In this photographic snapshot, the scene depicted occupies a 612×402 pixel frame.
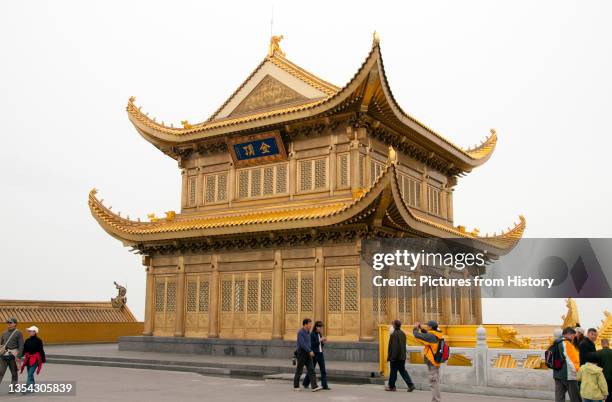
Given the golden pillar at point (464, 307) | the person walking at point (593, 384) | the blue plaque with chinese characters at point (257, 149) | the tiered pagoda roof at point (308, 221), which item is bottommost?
the person walking at point (593, 384)

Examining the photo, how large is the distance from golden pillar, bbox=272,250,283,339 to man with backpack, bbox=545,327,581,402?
1118 centimetres

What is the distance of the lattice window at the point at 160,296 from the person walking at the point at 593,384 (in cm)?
1691

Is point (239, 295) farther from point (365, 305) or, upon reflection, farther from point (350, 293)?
point (365, 305)


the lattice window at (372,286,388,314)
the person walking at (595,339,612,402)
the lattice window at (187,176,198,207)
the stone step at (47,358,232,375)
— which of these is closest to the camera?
the person walking at (595,339,612,402)

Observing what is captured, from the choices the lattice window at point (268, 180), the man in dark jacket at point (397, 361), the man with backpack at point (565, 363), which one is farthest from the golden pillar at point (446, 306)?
the man with backpack at point (565, 363)

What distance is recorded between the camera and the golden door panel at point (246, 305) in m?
20.4

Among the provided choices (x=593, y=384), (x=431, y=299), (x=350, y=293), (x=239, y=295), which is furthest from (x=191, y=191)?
(x=593, y=384)

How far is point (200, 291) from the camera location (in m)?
22.2

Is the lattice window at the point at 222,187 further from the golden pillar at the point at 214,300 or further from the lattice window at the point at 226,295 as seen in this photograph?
the lattice window at the point at 226,295

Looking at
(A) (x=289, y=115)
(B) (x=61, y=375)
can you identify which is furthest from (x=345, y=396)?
(A) (x=289, y=115)

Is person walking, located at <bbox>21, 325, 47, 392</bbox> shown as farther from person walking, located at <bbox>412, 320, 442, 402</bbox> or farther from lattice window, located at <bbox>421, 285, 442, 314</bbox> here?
lattice window, located at <bbox>421, 285, 442, 314</bbox>

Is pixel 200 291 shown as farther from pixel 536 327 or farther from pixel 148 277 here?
pixel 536 327

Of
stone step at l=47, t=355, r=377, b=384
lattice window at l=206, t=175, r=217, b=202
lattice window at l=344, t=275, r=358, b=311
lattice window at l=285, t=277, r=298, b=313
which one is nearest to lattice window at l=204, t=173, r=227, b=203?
lattice window at l=206, t=175, r=217, b=202

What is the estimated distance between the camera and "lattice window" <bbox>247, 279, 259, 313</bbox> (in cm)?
2069
